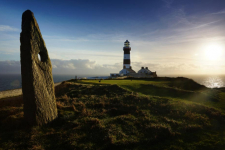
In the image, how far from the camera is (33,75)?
9.62 m

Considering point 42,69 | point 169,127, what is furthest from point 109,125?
point 42,69

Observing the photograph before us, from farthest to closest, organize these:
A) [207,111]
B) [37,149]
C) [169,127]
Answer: [207,111]
[169,127]
[37,149]

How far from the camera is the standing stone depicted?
9.51 meters

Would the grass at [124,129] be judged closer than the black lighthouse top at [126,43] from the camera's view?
Yes

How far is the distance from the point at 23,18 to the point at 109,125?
1049 centimetres

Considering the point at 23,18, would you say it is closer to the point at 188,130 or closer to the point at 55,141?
the point at 55,141

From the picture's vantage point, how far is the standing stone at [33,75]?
31.2 feet

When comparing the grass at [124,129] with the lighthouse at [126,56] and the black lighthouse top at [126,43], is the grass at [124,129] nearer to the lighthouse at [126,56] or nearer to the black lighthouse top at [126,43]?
the lighthouse at [126,56]

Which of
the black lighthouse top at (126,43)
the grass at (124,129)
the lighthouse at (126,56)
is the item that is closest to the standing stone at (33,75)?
the grass at (124,129)

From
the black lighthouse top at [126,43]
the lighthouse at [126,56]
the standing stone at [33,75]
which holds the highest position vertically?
the black lighthouse top at [126,43]

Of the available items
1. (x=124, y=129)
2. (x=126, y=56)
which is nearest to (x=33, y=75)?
(x=124, y=129)

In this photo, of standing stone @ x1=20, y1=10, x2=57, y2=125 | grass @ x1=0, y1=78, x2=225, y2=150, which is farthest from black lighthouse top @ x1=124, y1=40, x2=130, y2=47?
standing stone @ x1=20, y1=10, x2=57, y2=125

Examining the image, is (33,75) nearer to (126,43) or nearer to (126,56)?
(126,56)

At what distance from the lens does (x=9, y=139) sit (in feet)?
28.2
